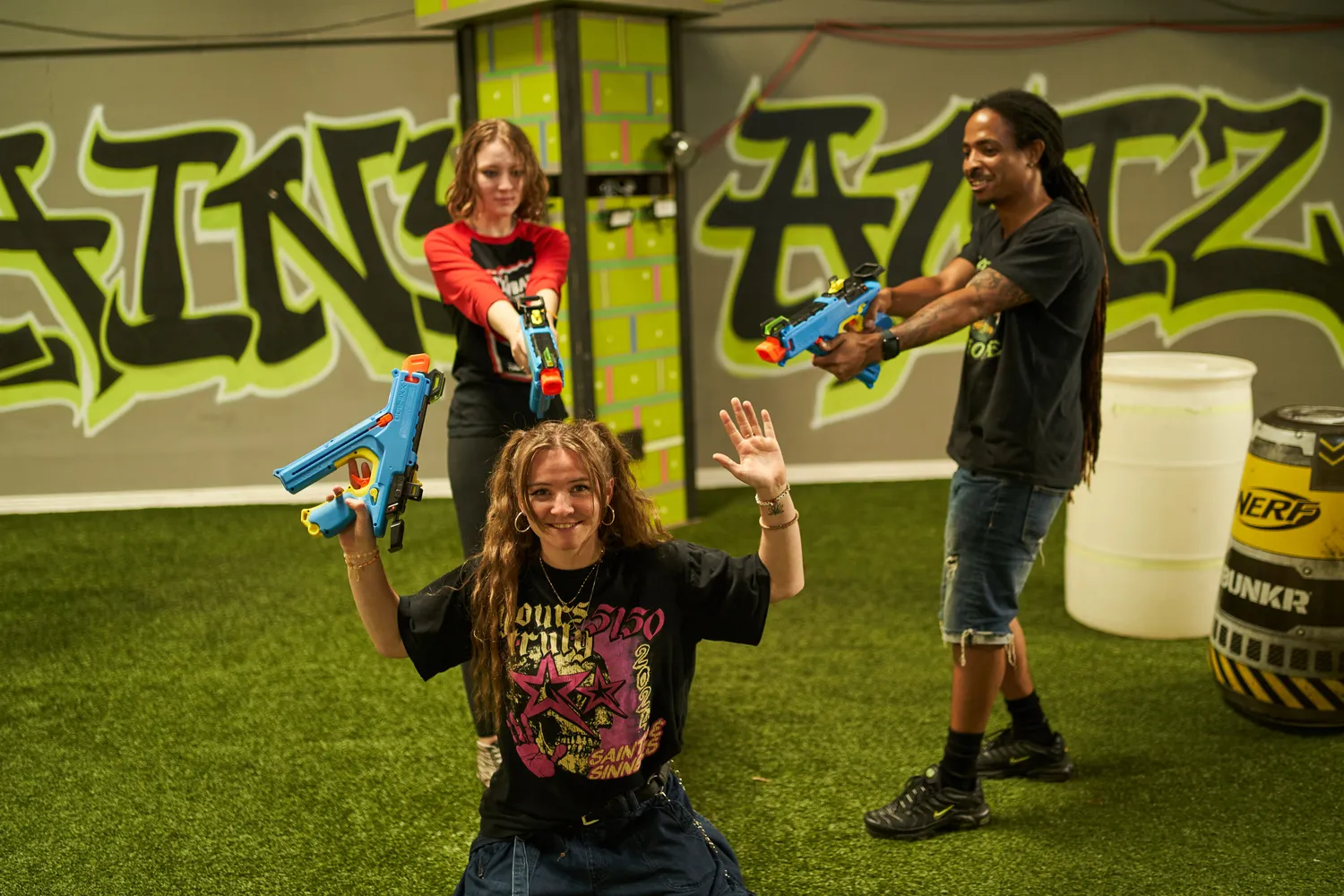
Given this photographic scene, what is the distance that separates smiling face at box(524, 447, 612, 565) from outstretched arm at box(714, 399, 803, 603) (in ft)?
0.73

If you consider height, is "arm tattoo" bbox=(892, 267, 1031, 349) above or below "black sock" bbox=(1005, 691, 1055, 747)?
above

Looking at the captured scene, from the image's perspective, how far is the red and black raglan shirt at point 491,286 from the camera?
2.82 meters

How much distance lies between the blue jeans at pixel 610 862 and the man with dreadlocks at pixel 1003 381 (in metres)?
0.95

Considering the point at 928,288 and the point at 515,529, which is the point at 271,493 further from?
the point at 515,529

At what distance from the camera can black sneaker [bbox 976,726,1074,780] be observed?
310 cm

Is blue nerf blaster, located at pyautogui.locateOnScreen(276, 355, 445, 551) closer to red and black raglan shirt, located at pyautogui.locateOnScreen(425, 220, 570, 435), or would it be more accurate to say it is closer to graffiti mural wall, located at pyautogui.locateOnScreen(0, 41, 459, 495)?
red and black raglan shirt, located at pyautogui.locateOnScreen(425, 220, 570, 435)

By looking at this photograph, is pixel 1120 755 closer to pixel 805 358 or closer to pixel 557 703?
pixel 557 703

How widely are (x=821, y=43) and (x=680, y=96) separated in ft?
3.46

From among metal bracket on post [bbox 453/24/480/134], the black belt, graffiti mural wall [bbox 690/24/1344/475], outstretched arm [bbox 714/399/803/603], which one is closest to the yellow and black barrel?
outstretched arm [bbox 714/399/803/603]

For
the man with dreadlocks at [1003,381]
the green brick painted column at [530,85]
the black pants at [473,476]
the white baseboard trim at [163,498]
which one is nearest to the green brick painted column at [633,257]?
the green brick painted column at [530,85]

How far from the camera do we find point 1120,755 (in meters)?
3.22

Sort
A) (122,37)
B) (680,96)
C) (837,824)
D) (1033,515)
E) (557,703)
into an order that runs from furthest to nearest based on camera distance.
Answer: (122,37), (680,96), (837,824), (1033,515), (557,703)

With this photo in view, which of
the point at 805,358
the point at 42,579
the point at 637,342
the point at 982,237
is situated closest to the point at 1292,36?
the point at 805,358

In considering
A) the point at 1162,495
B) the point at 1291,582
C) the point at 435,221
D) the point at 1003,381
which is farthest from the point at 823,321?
the point at 435,221
